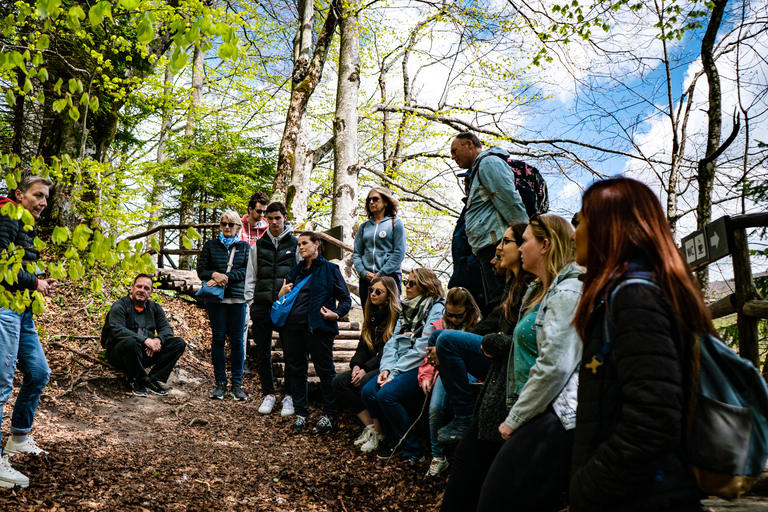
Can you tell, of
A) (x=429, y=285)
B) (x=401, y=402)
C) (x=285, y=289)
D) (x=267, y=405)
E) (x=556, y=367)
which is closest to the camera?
(x=556, y=367)

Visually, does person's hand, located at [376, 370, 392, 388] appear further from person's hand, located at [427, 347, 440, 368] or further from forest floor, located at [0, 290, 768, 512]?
person's hand, located at [427, 347, 440, 368]

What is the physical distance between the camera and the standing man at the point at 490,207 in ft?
12.6

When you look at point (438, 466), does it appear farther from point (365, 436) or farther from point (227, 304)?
point (227, 304)

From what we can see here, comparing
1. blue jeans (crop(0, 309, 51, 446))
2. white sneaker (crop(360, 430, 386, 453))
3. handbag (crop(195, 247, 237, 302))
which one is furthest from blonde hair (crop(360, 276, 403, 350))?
blue jeans (crop(0, 309, 51, 446))

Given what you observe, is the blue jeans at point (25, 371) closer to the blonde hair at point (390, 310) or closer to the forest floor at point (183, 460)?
the forest floor at point (183, 460)

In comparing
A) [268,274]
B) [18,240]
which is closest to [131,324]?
[268,274]

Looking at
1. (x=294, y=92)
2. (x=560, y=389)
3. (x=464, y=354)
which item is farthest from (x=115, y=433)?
(x=294, y=92)

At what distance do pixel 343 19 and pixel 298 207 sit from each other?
3.79m

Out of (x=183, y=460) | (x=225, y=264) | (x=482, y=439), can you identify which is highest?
(x=225, y=264)

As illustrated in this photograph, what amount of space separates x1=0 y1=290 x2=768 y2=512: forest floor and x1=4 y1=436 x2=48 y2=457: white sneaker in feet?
0.25

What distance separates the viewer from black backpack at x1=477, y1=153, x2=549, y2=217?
13.3ft

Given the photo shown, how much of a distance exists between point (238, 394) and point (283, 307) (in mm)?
1526

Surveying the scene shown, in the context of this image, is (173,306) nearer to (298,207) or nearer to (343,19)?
(298,207)

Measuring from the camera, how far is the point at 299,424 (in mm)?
5195
